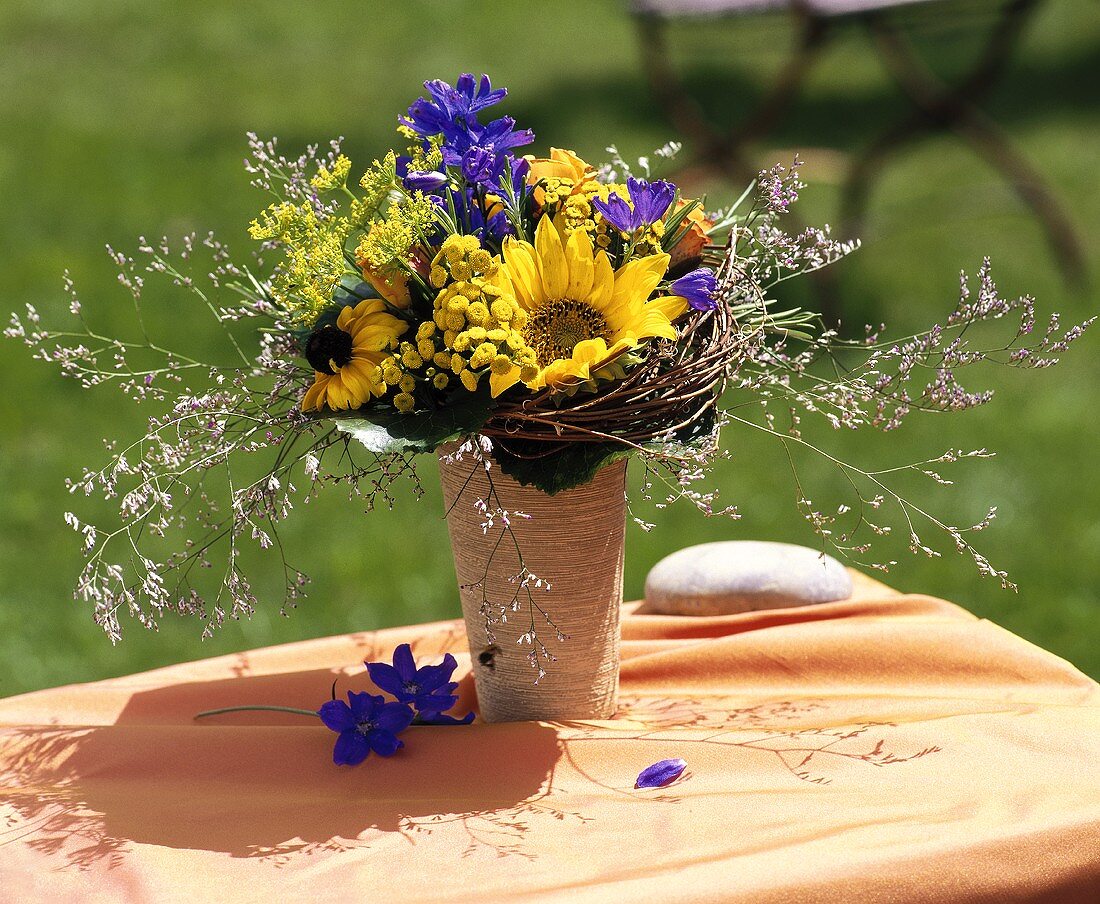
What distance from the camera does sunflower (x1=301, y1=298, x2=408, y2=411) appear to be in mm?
1330

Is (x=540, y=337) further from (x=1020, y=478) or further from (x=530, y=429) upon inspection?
(x=1020, y=478)

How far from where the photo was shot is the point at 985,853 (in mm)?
1280

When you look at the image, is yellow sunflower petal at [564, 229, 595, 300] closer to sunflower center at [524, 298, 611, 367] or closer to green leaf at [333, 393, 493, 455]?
sunflower center at [524, 298, 611, 367]

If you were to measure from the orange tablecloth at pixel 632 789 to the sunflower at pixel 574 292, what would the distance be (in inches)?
18.2

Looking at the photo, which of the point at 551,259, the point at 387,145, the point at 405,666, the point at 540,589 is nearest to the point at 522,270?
the point at 551,259

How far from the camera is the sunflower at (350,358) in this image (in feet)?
4.36

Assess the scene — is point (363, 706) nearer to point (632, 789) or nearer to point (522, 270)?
point (632, 789)

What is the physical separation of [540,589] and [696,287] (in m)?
0.38

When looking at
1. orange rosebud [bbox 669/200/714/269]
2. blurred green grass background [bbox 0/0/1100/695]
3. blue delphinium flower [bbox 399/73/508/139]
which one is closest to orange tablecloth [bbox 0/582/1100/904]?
orange rosebud [bbox 669/200/714/269]

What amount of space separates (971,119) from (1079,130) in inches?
119

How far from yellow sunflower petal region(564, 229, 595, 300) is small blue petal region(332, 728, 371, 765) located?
1.81 feet

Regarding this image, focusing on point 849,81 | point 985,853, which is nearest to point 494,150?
point 985,853

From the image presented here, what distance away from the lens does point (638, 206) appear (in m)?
1.36

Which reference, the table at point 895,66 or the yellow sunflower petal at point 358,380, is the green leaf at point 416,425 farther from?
the table at point 895,66
